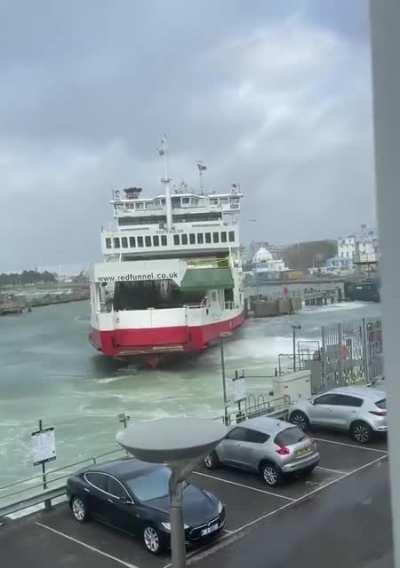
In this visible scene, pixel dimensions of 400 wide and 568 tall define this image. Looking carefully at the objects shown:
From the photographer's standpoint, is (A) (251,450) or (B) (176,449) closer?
(B) (176,449)

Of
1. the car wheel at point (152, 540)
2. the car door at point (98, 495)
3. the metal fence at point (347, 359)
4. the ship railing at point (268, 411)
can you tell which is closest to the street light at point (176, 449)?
the car wheel at point (152, 540)

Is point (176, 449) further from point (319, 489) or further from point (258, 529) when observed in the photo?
point (319, 489)

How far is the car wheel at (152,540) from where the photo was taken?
8.39m

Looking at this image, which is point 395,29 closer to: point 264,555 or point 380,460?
point 264,555

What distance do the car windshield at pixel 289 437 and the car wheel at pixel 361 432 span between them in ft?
8.66

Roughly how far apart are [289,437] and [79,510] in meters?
3.91

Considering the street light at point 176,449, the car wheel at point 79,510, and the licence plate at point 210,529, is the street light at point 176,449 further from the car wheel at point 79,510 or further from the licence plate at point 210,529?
the car wheel at point 79,510

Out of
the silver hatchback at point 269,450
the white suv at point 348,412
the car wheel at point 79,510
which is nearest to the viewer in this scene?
the car wheel at point 79,510

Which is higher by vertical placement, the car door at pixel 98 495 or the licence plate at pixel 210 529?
the car door at pixel 98 495

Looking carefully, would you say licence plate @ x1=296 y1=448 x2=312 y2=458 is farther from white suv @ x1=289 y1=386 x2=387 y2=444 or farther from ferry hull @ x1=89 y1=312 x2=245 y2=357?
ferry hull @ x1=89 y1=312 x2=245 y2=357

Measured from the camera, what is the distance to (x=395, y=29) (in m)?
3.20

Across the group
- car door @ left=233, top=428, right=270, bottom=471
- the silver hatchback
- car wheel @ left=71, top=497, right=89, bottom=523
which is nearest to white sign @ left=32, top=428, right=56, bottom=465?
car wheel @ left=71, top=497, right=89, bottom=523

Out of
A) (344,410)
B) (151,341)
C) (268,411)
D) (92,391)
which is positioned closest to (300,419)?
(344,410)

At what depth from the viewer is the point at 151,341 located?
38375mm
